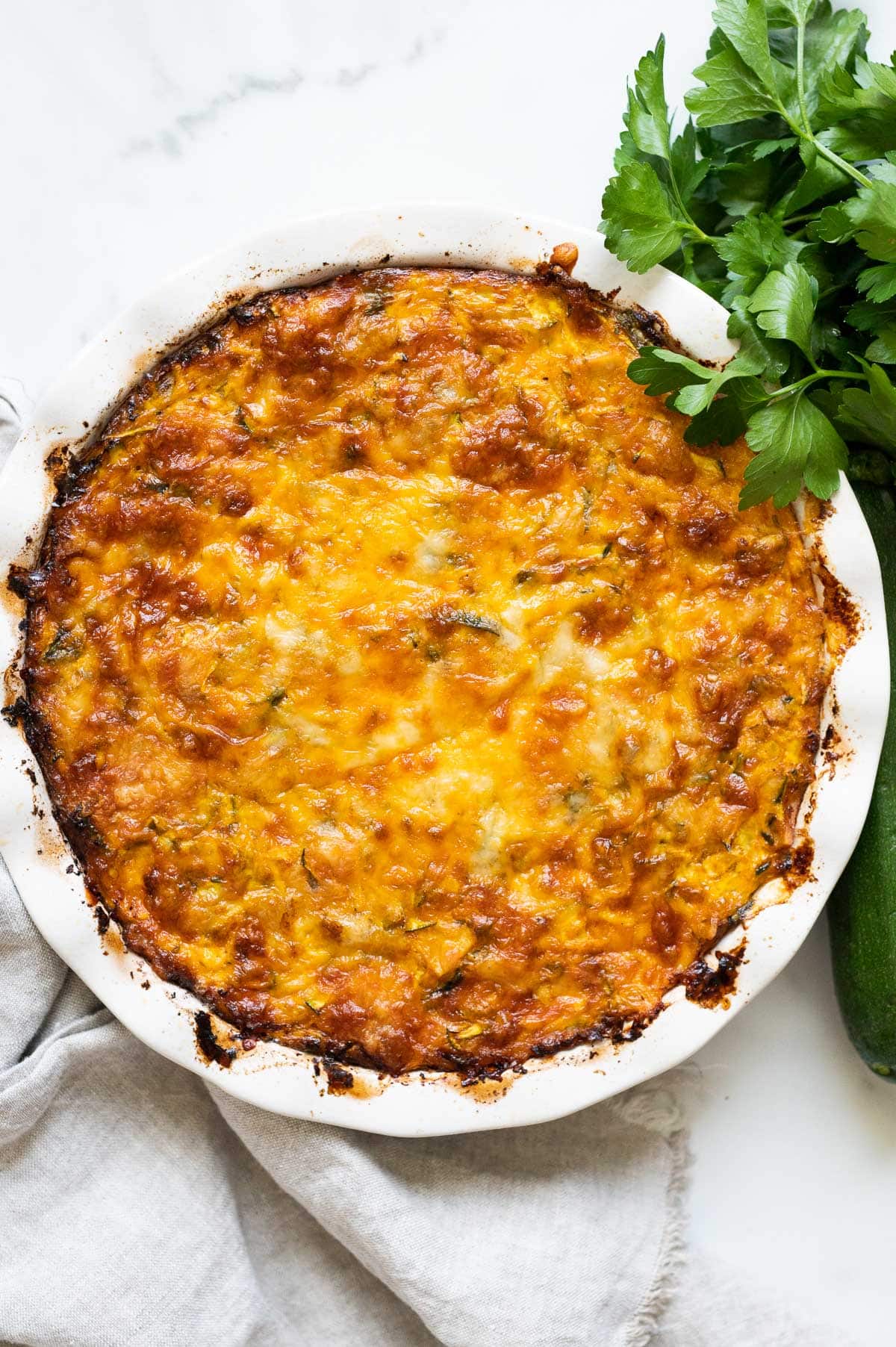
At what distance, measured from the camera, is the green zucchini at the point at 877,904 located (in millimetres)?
2705

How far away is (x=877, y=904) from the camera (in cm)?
271

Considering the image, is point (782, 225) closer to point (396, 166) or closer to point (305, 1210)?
point (396, 166)

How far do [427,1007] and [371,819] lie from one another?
0.42 m

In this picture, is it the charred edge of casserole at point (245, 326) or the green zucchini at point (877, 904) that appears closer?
the charred edge of casserole at point (245, 326)

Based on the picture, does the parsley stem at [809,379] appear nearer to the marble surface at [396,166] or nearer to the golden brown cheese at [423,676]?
the golden brown cheese at [423,676]

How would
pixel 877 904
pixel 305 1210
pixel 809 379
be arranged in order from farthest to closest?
1. pixel 305 1210
2. pixel 877 904
3. pixel 809 379

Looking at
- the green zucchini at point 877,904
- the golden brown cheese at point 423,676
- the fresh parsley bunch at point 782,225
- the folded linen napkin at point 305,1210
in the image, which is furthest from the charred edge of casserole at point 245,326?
the green zucchini at point 877,904

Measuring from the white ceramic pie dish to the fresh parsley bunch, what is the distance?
11cm

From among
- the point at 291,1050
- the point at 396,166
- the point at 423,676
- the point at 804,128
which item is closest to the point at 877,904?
the point at 423,676

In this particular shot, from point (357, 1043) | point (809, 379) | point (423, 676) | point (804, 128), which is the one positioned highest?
point (804, 128)

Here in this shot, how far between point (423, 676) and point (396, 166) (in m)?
1.34

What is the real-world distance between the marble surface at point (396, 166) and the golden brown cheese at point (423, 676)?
0.54 m

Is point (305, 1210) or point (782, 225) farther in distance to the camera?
point (305, 1210)

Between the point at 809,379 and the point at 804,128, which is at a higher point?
the point at 804,128
